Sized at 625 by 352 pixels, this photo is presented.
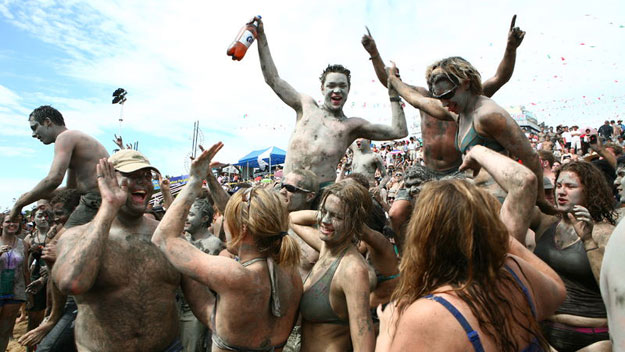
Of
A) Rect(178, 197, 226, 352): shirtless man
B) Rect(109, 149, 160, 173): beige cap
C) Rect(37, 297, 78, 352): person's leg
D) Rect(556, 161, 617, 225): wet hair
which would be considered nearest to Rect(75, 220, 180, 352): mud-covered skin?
Rect(109, 149, 160, 173): beige cap

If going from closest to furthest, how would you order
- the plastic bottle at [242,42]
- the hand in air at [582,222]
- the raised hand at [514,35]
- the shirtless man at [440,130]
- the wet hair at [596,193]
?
the hand in air at [582,222], the wet hair at [596,193], the raised hand at [514,35], the shirtless man at [440,130], the plastic bottle at [242,42]

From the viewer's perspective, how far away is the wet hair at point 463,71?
9.00ft

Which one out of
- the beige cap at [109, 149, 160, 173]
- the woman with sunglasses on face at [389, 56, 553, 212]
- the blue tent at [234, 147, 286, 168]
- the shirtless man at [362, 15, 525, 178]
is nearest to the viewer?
→ the woman with sunglasses on face at [389, 56, 553, 212]

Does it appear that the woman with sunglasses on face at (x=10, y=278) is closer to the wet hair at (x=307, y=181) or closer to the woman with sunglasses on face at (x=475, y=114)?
the wet hair at (x=307, y=181)

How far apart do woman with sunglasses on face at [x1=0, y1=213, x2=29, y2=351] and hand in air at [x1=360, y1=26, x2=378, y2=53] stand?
603cm

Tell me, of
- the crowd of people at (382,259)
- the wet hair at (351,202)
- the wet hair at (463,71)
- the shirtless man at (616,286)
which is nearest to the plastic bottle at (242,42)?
the crowd of people at (382,259)

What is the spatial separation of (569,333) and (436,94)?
201 cm

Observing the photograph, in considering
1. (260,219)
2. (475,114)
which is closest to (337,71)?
(475,114)

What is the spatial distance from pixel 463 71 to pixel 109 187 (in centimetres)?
247

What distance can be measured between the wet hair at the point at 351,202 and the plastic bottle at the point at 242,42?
6.74 ft

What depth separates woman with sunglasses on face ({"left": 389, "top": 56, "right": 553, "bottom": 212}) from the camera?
8.46ft

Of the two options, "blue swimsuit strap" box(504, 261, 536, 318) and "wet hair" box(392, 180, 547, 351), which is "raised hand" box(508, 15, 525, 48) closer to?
"wet hair" box(392, 180, 547, 351)

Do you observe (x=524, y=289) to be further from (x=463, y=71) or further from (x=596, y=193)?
(x=596, y=193)

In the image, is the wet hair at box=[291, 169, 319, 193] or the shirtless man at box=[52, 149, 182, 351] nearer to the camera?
the shirtless man at box=[52, 149, 182, 351]
